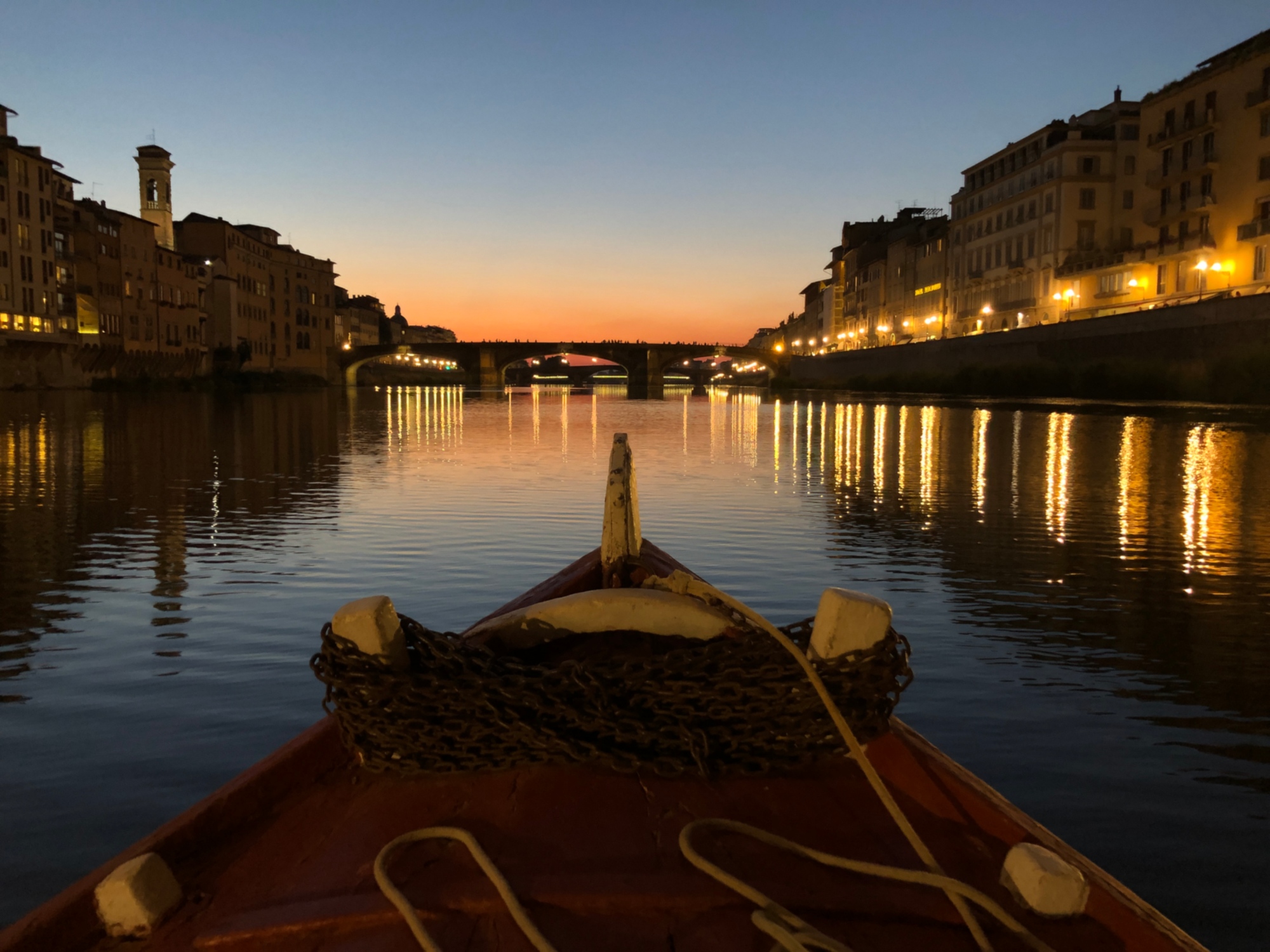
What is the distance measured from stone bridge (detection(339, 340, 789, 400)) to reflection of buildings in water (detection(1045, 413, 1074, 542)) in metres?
94.2

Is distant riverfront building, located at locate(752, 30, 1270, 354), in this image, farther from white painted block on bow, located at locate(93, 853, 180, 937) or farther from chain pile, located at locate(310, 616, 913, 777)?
white painted block on bow, located at locate(93, 853, 180, 937)

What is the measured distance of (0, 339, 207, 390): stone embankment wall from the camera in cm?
6412

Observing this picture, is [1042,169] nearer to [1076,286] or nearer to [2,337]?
[1076,286]

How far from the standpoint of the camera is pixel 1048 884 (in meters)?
2.55

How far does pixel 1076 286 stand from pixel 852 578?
66047mm

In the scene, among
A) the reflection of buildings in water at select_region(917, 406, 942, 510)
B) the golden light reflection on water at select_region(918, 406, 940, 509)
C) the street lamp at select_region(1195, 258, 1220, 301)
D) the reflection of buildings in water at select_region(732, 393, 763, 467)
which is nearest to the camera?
the reflection of buildings in water at select_region(917, 406, 942, 510)

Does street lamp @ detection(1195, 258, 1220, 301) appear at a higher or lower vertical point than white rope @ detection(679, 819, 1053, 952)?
higher

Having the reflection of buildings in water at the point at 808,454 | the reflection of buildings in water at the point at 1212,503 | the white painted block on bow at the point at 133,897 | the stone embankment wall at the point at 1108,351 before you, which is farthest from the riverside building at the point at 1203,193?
the white painted block on bow at the point at 133,897

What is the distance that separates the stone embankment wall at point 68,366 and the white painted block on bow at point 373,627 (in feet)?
233

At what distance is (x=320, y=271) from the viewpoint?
120188 millimetres

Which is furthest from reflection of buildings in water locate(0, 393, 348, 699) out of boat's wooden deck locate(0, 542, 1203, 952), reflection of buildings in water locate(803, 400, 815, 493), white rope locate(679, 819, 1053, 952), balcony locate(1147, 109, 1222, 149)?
balcony locate(1147, 109, 1222, 149)

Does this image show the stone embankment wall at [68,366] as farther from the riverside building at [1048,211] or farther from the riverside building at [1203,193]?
the riverside building at [1203,193]

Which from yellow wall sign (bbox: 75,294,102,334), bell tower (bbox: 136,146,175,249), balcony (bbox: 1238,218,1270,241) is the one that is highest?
bell tower (bbox: 136,146,175,249)

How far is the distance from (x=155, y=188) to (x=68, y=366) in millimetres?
34966
